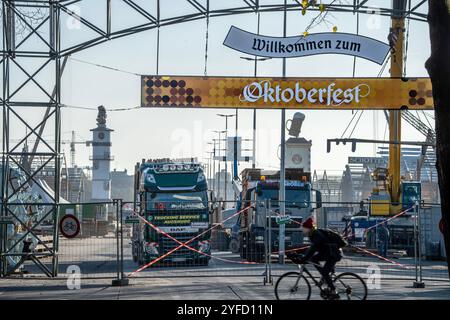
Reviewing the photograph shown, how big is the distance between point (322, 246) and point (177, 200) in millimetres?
12314

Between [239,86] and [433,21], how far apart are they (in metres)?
14.1

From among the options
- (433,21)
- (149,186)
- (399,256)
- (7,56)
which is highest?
(7,56)

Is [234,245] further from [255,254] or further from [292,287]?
[292,287]

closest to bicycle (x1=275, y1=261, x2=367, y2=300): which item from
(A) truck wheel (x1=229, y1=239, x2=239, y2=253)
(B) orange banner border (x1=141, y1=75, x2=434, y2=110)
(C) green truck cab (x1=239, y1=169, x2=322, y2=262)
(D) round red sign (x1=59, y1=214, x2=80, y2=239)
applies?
(D) round red sign (x1=59, y1=214, x2=80, y2=239)

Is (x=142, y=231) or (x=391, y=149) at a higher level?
(x=391, y=149)

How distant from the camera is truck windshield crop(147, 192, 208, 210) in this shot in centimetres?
2703

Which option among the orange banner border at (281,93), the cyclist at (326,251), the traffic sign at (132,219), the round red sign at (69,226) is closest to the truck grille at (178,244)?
the traffic sign at (132,219)

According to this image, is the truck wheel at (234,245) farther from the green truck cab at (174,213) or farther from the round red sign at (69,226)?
the round red sign at (69,226)

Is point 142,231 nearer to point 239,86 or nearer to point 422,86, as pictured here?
point 239,86

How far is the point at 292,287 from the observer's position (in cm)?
1627

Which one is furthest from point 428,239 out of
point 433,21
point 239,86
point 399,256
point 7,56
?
point 433,21

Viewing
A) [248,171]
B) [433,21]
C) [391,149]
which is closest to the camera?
[433,21]
